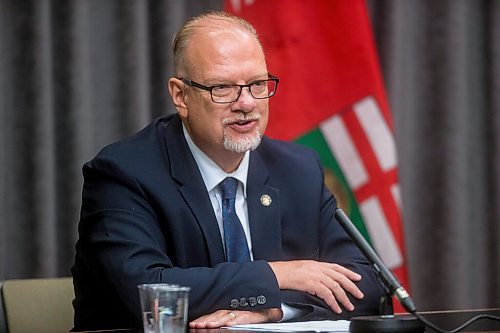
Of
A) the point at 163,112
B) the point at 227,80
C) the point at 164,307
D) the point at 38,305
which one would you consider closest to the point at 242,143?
the point at 227,80

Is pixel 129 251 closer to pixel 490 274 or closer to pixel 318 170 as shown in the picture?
pixel 318 170

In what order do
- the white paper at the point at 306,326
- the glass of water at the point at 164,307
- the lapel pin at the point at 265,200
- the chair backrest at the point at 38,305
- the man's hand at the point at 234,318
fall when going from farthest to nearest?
the lapel pin at the point at 265,200 → the chair backrest at the point at 38,305 → the man's hand at the point at 234,318 → the white paper at the point at 306,326 → the glass of water at the point at 164,307

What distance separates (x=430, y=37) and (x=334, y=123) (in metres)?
0.83

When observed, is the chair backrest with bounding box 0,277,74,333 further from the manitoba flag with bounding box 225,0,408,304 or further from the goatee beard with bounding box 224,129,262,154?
the manitoba flag with bounding box 225,0,408,304

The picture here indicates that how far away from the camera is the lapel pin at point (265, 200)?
114 inches

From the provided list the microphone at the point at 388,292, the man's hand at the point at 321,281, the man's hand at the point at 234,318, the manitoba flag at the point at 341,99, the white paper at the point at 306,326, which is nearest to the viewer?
the microphone at the point at 388,292

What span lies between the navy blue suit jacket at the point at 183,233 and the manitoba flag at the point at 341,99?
2.48ft

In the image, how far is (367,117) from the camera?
152 inches

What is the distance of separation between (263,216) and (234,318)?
0.54m

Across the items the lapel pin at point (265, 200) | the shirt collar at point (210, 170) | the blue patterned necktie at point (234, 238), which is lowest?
the blue patterned necktie at point (234, 238)

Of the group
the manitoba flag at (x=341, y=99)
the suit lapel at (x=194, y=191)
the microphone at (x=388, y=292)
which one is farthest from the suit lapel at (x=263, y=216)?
the manitoba flag at (x=341, y=99)

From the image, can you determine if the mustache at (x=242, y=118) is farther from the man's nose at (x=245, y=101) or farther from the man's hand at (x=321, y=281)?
the man's hand at (x=321, y=281)

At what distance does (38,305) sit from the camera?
9.00 feet

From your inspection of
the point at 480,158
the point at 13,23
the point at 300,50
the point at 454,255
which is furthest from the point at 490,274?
the point at 13,23
